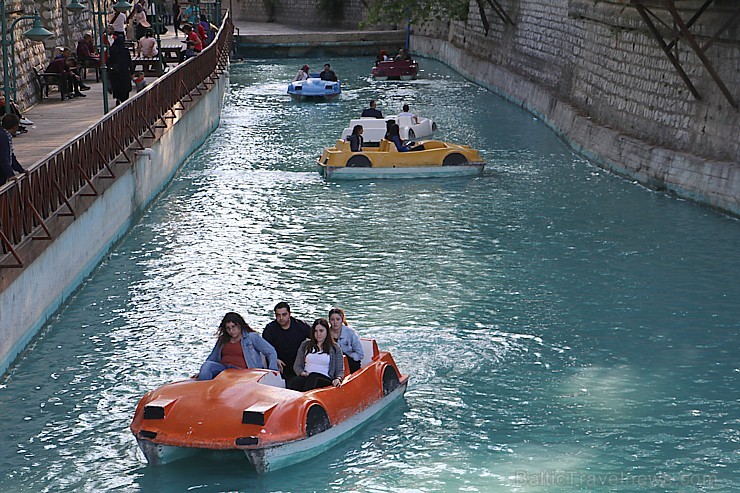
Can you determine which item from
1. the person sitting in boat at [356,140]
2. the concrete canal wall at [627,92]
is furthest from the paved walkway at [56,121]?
the concrete canal wall at [627,92]

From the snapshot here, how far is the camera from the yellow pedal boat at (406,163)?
28016 millimetres

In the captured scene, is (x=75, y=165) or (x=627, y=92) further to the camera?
(x=627, y=92)

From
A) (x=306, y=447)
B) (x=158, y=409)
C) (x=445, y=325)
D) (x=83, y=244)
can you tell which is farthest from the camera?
(x=83, y=244)

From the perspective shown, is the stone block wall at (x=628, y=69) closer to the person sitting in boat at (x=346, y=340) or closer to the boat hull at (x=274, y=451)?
the person sitting in boat at (x=346, y=340)

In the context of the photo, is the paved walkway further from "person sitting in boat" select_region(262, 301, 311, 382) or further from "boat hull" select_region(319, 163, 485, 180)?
"person sitting in boat" select_region(262, 301, 311, 382)

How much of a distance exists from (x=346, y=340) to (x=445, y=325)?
3374 mm

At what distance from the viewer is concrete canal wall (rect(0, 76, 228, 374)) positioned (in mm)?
14703

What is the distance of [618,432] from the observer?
12.8 meters

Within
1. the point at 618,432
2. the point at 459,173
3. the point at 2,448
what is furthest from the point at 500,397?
the point at 459,173

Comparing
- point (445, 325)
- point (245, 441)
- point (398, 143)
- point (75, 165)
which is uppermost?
point (75, 165)

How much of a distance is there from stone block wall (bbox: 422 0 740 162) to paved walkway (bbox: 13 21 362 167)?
40.5 ft

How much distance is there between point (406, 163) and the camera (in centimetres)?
2820

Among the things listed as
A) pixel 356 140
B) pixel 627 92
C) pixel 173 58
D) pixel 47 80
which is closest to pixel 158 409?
pixel 356 140

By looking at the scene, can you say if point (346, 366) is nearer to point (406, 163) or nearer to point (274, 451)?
point (274, 451)
